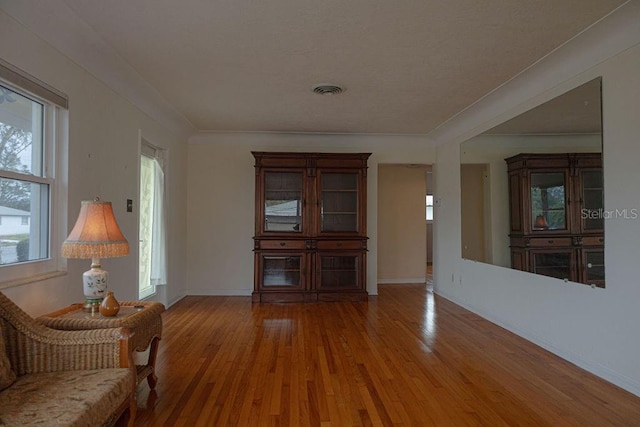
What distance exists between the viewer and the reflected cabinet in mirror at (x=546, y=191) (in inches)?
114

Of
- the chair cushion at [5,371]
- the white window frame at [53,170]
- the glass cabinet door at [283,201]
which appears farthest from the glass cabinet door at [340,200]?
the chair cushion at [5,371]

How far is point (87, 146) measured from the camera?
297 cm

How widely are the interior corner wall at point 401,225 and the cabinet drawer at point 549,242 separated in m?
3.36

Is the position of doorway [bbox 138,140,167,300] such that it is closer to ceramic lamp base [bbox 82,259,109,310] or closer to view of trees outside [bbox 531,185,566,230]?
ceramic lamp base [bbox 82,259,109,310]

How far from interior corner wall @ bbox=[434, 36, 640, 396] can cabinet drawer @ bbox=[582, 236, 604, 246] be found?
0.07 metres

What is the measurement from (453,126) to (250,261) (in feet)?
11.5

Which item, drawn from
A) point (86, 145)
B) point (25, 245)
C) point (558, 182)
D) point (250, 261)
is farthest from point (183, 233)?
point (558, 182)

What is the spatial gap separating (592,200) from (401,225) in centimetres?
415

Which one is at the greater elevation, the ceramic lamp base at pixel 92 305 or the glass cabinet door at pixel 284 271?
the ceramic lamp base at pixel 92 305

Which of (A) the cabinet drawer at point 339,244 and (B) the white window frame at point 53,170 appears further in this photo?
(A) the cabinet drawer at point 339,244

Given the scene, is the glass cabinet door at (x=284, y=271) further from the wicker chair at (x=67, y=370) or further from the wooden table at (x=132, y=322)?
the wicker chair at (x=67, y=370)

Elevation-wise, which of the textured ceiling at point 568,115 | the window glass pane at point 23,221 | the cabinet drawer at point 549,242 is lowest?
the cabinet drawer at point 549,242

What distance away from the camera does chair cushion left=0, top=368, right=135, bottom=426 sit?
4.66ft

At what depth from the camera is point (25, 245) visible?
2406 mm
